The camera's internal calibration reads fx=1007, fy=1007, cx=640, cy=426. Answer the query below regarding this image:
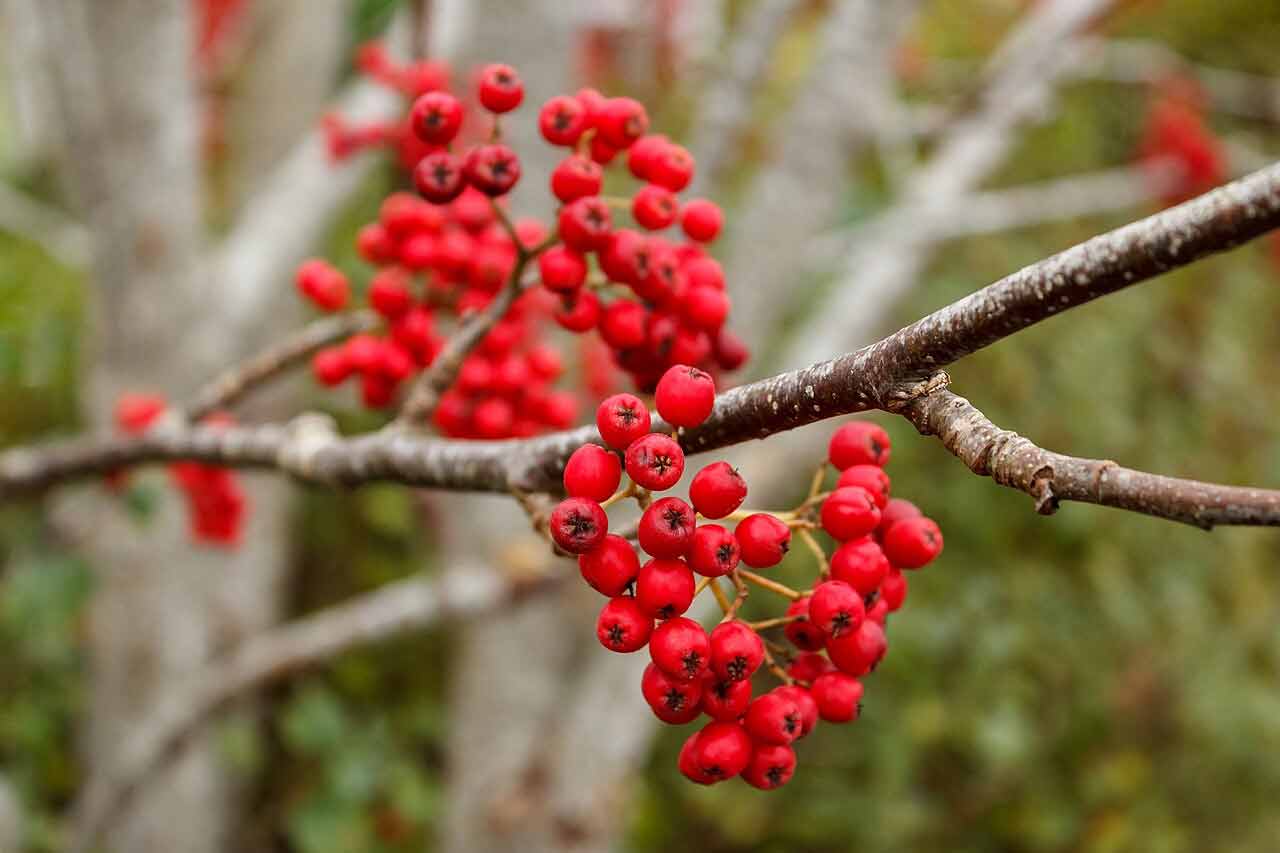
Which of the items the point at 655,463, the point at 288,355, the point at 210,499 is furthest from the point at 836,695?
the point at 210,499

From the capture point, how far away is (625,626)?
77cm

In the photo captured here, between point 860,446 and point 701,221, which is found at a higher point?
point 701,221

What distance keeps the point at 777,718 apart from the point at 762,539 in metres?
0.14

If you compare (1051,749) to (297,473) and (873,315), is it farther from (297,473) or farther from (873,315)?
(297,473)

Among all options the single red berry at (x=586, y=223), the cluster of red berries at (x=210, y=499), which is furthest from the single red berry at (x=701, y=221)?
the cluster of red berries at (x=210, y=499)

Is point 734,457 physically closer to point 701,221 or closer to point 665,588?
point 701,221

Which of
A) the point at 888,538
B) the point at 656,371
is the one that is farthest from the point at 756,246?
the point at 888,538

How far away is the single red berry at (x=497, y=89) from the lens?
0.98m

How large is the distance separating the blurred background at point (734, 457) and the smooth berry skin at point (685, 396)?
1.18 meters

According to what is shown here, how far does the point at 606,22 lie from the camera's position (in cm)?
566

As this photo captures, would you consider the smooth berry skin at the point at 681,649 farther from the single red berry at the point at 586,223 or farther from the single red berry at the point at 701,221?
the single red berry at the point at 701,221

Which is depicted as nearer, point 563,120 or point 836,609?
point 836,609

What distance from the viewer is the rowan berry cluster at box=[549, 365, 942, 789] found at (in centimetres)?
73

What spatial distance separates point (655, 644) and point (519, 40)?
2.17 m
